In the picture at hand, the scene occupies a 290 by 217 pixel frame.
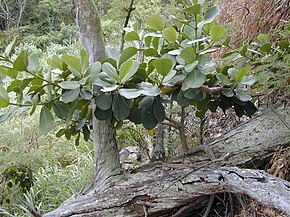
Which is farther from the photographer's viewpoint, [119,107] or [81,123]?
[81,123]

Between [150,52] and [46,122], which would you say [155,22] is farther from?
[46,122]

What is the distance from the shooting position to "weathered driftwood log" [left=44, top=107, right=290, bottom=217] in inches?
34.1

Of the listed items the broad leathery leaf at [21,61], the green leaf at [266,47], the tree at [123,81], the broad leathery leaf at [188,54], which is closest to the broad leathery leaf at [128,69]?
the tree at [123,81]

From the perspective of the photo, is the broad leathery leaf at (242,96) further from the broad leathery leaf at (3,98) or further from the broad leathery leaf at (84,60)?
the broad leathery leaf at (3,98)

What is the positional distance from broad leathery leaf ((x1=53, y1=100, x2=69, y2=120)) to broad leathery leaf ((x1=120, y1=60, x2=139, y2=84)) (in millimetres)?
184

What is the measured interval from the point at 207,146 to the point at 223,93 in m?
0.18

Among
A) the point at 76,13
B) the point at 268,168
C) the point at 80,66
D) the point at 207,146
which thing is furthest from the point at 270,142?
the point at 76,13

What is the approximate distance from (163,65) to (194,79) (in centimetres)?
8

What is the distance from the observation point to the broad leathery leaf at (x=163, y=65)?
2.56 feet

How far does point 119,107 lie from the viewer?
0.85 m

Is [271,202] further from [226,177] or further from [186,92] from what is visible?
[186,92]

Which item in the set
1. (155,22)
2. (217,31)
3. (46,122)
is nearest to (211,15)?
(217,31)

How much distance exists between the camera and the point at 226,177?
790 millimetres

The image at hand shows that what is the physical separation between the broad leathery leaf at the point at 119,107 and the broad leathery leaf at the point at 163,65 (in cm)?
12
